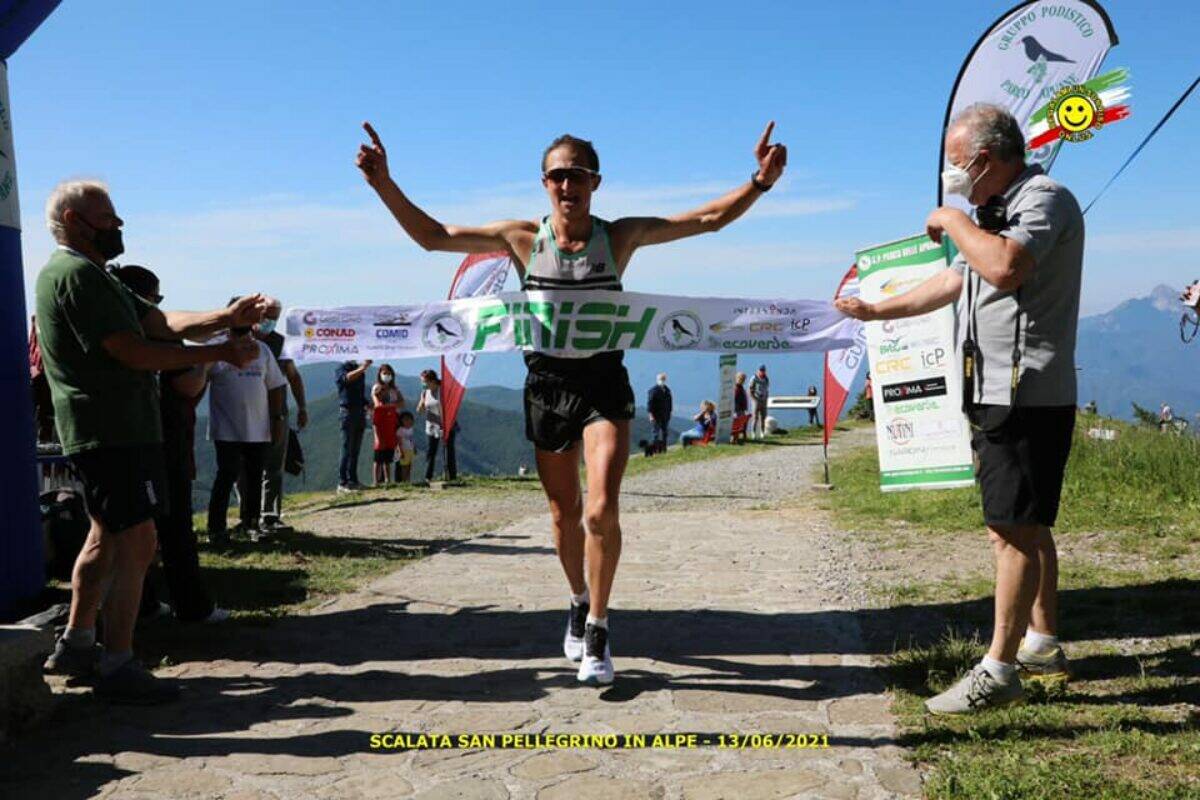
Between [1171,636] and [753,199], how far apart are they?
10.1ft

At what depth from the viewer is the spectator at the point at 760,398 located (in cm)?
3102

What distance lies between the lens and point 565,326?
15.8 feet

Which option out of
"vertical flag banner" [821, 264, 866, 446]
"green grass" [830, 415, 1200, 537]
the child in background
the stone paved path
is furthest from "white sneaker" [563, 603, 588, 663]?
the child in background

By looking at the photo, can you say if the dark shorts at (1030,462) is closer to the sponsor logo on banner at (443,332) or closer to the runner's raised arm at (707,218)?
the runner's raised arm at (707,218)

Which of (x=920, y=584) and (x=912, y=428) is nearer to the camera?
(x=920, y=584)

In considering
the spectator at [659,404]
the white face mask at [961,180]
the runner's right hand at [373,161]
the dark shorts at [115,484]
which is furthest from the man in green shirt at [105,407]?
the spectator at [659,404]

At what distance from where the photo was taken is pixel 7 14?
5238 millimetres

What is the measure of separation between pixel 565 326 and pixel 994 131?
211 centimetres

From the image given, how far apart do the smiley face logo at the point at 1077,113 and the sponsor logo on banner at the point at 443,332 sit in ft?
19.4

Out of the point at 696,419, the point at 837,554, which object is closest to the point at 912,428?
the point at 837,554

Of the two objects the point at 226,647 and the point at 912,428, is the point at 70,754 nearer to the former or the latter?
→ the point at 226,647

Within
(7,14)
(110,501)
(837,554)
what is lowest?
(837,554)

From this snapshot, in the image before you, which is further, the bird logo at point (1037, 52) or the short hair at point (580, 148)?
the bird logo at point (1037, 52)

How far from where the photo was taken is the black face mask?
4.43 metres
